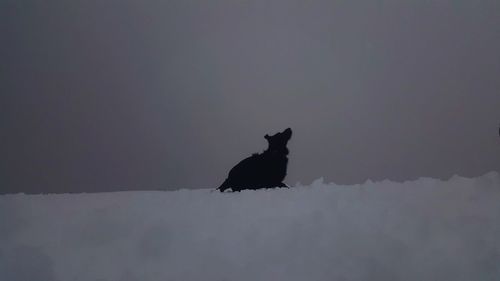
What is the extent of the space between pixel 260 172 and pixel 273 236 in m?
0.42

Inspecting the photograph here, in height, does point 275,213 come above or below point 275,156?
below

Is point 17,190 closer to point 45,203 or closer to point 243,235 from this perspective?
point 45,203

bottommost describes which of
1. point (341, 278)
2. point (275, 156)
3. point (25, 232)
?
point (341, 278)

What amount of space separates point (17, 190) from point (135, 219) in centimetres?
110

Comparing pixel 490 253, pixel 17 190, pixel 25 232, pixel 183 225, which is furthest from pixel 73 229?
pixel 17 190

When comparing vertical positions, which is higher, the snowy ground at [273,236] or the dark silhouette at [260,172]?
the dark silhouette at [260,172]

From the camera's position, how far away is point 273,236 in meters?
0.66

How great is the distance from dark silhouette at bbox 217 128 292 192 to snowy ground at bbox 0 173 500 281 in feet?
0.76

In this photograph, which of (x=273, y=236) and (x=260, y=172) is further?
(x=260, y=172)

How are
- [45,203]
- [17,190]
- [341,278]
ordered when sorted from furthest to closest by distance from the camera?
[17,190] < [45,203] < [341,278]

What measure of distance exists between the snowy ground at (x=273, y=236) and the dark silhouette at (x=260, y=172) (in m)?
0.23

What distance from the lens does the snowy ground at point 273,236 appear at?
0.60m

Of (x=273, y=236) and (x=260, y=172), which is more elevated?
(x=260, y=172)

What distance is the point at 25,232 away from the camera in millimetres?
721
